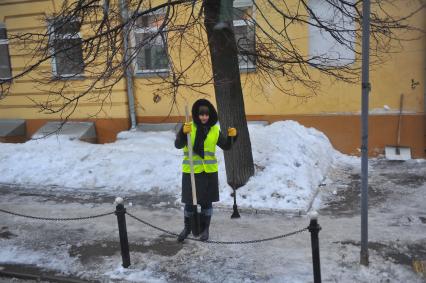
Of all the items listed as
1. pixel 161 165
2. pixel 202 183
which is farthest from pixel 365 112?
pixel 161 165

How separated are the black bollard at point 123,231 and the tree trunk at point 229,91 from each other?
6.93ft

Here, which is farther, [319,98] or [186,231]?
[319,98]

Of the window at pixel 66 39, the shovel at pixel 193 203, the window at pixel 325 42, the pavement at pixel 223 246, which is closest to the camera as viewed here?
the pavement at pixel 223 246

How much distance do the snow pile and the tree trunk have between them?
30cm

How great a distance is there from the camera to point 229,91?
24.4 feet

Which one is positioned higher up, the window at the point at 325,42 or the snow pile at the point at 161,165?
the window at the point at 325,42

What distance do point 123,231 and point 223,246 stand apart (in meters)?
1.30

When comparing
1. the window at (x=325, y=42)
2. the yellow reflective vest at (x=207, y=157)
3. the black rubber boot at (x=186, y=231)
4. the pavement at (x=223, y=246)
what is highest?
the window at (x=325, y=42)

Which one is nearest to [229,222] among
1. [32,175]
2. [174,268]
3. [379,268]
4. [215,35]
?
[174,268]

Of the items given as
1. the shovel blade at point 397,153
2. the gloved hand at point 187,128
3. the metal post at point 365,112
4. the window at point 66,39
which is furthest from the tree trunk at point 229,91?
the shovel blade at point 397,153

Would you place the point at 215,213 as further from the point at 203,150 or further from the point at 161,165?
the point at 161,165

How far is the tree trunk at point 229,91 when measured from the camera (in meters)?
7.02

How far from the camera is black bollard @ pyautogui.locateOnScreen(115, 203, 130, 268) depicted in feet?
17.0

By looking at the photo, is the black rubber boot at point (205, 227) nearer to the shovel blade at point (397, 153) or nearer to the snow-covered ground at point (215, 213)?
the snow-covered ground at point (215, 213)
